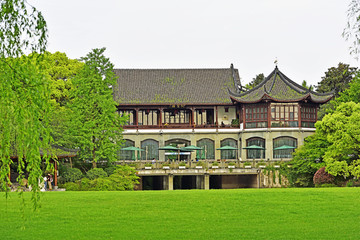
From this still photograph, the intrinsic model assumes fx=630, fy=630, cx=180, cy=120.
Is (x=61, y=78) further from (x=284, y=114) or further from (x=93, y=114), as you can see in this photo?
(x=284, y=114)

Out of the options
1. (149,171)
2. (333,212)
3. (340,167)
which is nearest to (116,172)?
(149,171)

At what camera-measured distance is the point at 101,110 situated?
140 feet

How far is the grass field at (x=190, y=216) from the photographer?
1816cm

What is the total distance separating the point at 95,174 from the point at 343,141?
1520 centimetres

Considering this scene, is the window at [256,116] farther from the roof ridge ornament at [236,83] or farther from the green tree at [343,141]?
the green tree at [343,141]

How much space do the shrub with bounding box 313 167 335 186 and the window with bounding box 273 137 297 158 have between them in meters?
13.1

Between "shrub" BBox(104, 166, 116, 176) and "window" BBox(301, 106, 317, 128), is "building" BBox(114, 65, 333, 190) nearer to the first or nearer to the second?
"window" BBox(301, 106, 317, 128)

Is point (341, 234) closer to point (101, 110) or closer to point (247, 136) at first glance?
point (101, 110)

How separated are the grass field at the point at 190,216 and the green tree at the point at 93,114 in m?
15.2

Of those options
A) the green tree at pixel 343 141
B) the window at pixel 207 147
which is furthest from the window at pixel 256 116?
the green tree at pixel 343 141

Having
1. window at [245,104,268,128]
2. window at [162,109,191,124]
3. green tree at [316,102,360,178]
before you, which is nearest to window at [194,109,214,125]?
window at [162,109,191,124]

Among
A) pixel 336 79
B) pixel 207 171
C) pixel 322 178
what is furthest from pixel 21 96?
pixel 336 79

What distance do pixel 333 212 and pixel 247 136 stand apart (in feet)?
104

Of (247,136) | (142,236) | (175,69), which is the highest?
(175,69)
